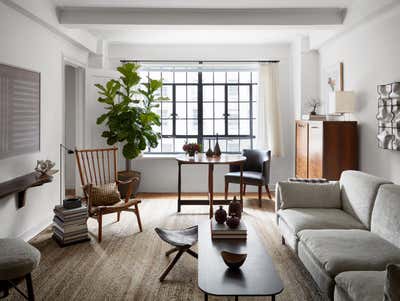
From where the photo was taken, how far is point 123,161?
6848 mm

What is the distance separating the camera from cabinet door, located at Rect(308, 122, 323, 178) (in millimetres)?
4844

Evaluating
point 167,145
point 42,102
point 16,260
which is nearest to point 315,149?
point 167,145

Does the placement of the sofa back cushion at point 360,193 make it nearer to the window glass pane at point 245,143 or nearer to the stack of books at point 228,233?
the stack of books at point 228,233

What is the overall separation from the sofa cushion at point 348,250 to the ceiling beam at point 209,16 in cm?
292

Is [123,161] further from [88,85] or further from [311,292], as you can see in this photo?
[311,292]

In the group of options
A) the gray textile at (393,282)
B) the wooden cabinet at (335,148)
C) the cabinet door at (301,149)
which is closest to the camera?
the gray textile at (393,282)

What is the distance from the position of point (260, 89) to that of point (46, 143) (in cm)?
373

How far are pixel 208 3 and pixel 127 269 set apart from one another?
125 inches

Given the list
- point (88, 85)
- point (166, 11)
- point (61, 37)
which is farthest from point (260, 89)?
point (61, 37)

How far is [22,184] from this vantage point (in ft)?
12.0

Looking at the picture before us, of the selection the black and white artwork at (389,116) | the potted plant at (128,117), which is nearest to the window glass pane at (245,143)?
the potted plant at (128,117)

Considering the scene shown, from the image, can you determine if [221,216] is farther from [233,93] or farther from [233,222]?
[233,93]

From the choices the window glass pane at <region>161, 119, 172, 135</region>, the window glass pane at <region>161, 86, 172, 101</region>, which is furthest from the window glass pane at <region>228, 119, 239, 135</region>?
the window glass pane at <region>161, 86, 172, 101</region>

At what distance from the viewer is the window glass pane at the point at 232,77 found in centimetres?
708
